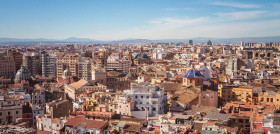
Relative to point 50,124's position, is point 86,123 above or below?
above

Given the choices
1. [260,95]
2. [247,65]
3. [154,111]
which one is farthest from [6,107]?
[247,65]

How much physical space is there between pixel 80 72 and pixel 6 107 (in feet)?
161

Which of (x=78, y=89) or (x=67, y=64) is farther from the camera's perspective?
(x=67, y=64)

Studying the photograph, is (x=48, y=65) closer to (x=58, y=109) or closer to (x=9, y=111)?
(x=58, y=109)

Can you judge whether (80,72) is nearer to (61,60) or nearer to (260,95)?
(61,60)

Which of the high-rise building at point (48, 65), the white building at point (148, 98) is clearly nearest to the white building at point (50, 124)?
the white building at point (148, 98)

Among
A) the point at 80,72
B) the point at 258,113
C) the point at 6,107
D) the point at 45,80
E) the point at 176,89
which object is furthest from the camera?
the point at 80,72

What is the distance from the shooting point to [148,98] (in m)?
38.9

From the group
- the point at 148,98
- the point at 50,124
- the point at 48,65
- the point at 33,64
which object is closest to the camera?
the point at 50,124

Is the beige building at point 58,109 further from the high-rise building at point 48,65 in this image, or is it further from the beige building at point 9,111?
the high-rise building at point 48,65

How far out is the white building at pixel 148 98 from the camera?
3853 cm

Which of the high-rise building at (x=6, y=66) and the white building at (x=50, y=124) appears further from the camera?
the high-rise building at (x=6, y=66)

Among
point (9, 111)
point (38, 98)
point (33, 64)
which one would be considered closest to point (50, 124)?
point (9, 111)

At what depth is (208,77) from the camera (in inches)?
2334
